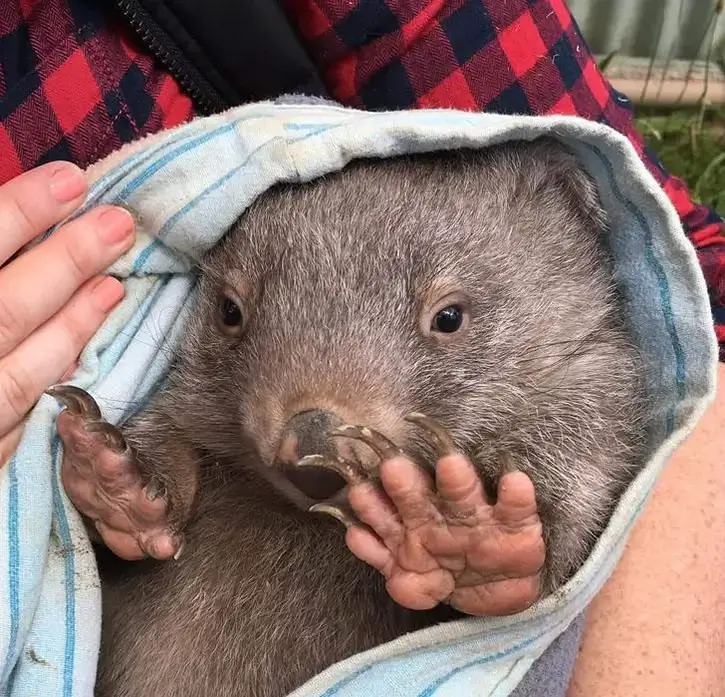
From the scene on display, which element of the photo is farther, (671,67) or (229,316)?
(671,67)

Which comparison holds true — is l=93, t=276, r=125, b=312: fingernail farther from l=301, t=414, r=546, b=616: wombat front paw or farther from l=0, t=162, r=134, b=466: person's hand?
l=301, t=414, r=546, b=616: wombat front paw

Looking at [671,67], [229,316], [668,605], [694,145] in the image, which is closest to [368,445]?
[229,316]

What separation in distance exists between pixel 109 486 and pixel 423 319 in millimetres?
510

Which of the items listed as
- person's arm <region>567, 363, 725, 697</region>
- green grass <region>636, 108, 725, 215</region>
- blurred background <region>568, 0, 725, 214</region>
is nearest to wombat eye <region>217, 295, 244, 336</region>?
person's arm <region>567, 363, 725, 697</region>

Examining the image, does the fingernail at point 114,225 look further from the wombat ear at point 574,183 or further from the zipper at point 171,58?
the wombat ear at point 574,183

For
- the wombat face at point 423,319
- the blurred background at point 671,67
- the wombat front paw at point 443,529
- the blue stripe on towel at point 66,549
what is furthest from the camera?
the blurred background at point 671,67

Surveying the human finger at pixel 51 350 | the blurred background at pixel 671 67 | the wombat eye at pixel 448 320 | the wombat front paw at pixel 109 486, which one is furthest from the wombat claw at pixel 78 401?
the blurred background at pixel 671 67

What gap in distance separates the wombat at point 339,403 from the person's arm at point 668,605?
29 cm

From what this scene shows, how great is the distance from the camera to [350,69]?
1.73 m

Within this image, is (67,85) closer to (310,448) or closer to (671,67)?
(310,448)

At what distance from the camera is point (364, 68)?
5.63 feet

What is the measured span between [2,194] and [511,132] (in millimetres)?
753

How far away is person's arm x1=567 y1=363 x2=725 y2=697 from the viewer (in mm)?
1562

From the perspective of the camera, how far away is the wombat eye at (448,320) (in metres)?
1.35
